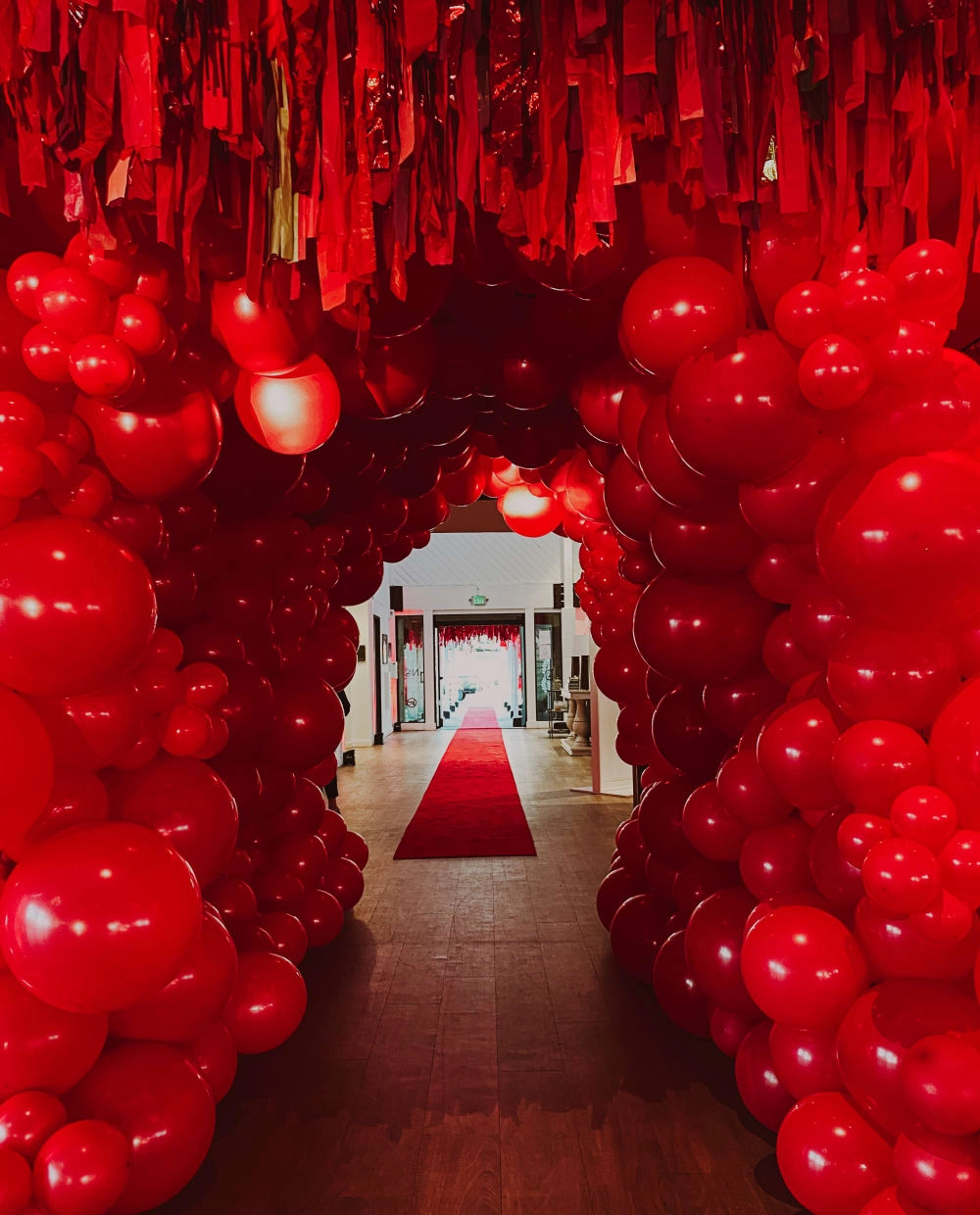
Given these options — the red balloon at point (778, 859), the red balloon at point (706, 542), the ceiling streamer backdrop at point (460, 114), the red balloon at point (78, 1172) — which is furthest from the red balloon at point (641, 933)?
the ceiling streamer backdrop at point (460, 114)

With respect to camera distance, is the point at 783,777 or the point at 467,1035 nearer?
the point at 783,777

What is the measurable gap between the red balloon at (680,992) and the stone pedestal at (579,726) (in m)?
7.97

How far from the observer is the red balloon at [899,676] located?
1.50m

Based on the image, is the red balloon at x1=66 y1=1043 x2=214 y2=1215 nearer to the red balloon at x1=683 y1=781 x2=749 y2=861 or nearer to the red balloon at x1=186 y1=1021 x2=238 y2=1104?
the red balloon at x1=186 y1=1021 x2=238 y2=1104

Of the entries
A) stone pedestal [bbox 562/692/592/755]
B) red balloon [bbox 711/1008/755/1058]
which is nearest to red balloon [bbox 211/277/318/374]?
red balloon [bbox 711/1008/755/1058]

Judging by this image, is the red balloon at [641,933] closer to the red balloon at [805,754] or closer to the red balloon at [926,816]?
the red balloon at [805,754]

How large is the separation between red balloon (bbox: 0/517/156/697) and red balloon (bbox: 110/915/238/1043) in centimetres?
64

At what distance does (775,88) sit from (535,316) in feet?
3.16

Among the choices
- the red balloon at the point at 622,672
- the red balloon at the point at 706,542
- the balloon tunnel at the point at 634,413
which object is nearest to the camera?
the balloon tunnel at the point at 634,413

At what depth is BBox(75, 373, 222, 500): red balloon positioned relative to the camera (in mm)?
1702

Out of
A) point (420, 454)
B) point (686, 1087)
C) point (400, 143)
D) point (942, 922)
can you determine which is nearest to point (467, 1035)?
point (686, 1087)

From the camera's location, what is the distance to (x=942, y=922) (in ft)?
4.49

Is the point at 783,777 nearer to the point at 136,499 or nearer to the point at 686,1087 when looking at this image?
the point at 686,1087

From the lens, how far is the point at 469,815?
675cm
